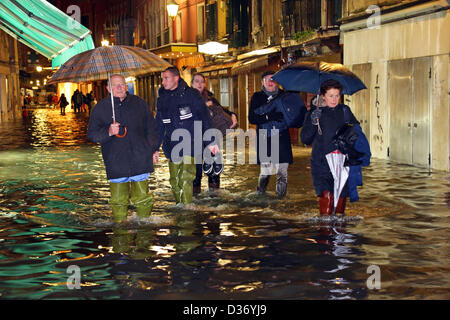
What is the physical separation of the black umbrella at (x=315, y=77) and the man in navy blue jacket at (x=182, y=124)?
1.10 metres

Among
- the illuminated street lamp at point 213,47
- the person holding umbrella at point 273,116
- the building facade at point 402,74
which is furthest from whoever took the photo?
the illuminated street lamp at point 213,47

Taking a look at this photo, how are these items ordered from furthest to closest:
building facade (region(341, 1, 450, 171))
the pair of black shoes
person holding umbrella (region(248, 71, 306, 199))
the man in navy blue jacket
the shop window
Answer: the shop window, building facade (region(341, 1, 450, 171)), the pair of black shoes, person holding umbrella (region(248, 71, 306, 199)), the man in navy blue jacket

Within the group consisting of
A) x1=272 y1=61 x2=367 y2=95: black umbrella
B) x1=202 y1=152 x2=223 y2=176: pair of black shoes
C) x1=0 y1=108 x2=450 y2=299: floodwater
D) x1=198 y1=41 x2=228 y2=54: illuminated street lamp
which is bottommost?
x1=0 y1=108 x2=450 y2=299: floodwater

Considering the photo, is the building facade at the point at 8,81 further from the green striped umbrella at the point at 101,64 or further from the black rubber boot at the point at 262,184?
the green striped umbrella at the point at 101,64

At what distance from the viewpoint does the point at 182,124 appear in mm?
8992

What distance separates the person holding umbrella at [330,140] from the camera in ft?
25.2

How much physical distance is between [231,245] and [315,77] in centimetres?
249

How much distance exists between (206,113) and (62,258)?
10.7 ft

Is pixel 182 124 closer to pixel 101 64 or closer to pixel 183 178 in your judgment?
pixel 183 178

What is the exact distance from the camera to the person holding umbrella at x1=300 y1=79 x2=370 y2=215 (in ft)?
25.2

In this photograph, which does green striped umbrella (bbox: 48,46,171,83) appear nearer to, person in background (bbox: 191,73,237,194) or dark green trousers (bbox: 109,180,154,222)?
dark green trousers (bbox: 109,180,154,222)

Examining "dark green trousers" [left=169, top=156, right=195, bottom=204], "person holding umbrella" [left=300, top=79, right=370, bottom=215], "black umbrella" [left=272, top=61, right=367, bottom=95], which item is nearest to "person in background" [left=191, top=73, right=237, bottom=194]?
"dark green trousers" [left=169, top=156, right=195, bottom=204]

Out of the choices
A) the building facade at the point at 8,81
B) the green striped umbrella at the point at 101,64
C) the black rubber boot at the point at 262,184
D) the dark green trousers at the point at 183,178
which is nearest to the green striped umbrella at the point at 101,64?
the green striped umbrella at the point at 101,64

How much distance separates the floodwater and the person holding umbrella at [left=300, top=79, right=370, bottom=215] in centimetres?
44
